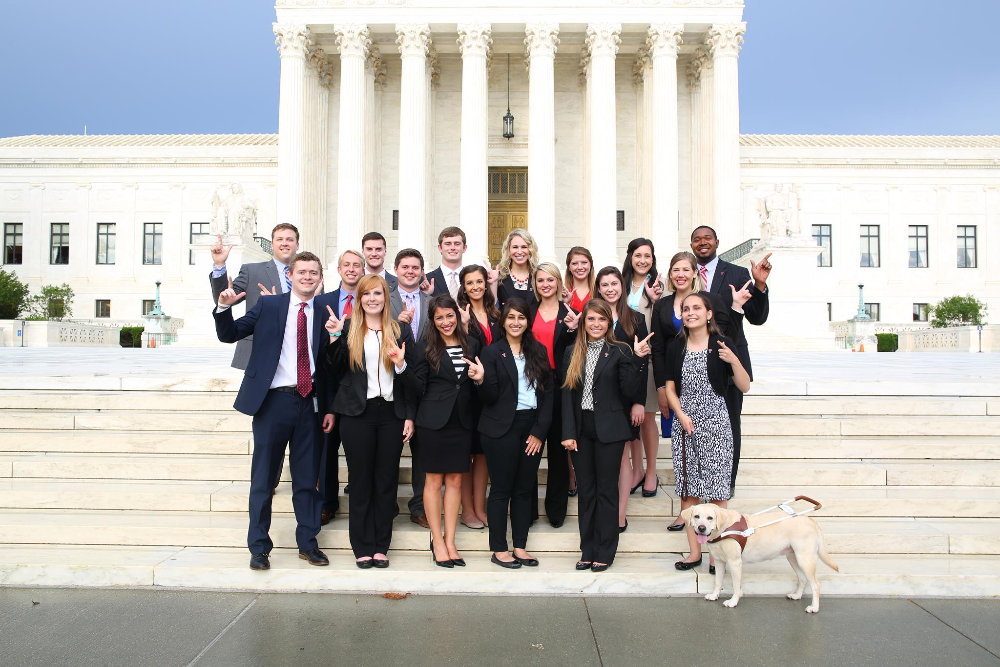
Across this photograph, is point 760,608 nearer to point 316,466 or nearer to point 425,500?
point 425,500

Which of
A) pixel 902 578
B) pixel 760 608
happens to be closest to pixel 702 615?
pixel 760 608

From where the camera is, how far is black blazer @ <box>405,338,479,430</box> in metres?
5.45

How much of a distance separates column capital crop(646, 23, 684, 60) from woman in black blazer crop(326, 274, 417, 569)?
28107mm

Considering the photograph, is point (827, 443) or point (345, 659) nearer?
point (345, 659)

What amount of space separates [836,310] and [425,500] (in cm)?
3881

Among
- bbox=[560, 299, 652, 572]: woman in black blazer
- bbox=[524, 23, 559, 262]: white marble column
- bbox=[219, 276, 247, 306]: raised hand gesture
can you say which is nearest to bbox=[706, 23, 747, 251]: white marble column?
bbox=[524, 23, 559, 262]: white marble column

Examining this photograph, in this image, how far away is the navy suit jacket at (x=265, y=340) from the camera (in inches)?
A: 209

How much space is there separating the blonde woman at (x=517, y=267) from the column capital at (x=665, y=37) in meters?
26.6

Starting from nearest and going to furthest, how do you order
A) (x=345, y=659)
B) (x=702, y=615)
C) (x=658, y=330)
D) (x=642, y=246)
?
(x=345, y=659) < (x=702, y=615) < (x=658, y=330) < (x=642, y=246)

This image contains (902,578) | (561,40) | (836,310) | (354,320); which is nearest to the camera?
(902,578)

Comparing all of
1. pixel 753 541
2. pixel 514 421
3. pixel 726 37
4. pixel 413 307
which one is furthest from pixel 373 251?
pixel 726 37

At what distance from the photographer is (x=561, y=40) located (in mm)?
31875

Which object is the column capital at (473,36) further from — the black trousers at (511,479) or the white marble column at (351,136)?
the black trousers at (511,479)

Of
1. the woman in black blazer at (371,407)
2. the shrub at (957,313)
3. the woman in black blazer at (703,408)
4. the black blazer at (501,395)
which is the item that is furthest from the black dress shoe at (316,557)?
the shrub at (957,313)
